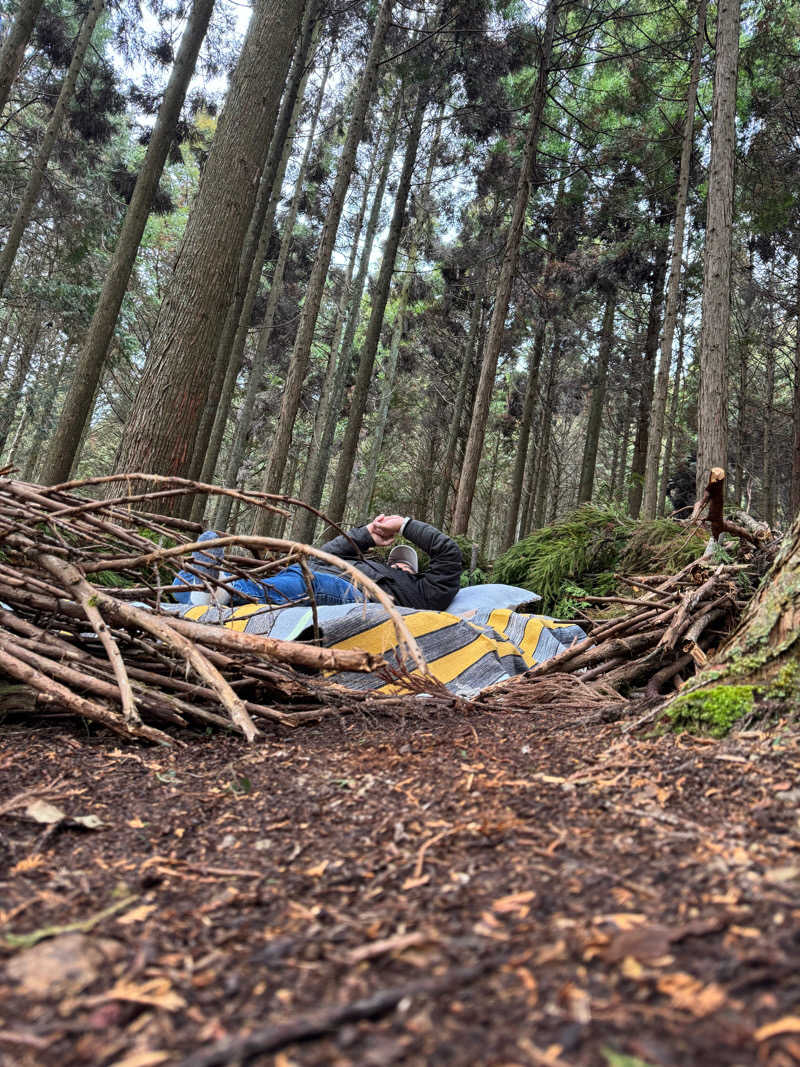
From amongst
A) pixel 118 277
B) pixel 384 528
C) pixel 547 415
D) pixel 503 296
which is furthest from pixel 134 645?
pixel 547 415

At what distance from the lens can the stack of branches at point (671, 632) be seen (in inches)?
107

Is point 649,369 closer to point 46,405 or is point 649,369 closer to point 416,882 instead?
point 416,882

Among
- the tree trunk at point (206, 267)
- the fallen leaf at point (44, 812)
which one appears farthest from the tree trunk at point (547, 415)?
the fallen leaf at point (44, 812)

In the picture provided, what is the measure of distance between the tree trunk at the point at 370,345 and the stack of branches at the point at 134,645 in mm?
8998

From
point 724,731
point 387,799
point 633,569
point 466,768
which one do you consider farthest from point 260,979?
point 633,569

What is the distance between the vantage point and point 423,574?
529 centimetres

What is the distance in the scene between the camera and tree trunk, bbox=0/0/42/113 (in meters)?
7.76

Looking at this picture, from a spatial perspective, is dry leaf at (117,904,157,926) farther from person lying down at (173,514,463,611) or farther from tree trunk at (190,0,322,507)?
tree trunk at (190,0,322,507)

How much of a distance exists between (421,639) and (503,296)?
8.12 meters

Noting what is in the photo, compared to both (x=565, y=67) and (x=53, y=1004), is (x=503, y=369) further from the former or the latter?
(x=53, y=1004)

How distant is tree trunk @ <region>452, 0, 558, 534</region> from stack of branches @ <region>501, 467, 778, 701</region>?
23.3ft

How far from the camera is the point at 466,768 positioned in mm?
1759

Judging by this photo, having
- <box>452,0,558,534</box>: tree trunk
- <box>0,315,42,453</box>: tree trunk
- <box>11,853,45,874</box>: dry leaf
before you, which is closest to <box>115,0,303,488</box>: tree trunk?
<box>11,853,45,874</box>: dry leaf

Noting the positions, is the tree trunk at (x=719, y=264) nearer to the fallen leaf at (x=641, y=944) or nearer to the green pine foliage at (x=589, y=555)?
the green pine foliage at (x=589, y=555)
